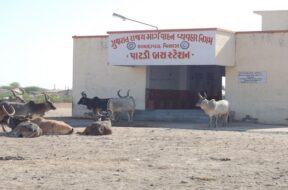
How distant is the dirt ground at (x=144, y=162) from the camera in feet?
38.7

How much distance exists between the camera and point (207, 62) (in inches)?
1171

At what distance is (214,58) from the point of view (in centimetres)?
2970

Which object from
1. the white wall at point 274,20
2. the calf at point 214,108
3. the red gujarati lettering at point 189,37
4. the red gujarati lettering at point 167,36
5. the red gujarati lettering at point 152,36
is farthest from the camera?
the white wall at point 274,20

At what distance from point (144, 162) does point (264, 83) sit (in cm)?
1711

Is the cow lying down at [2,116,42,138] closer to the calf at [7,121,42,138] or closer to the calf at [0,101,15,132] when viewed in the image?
the calf at [7,121,42,138]

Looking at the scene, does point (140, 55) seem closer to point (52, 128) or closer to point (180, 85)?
point (180, 85)

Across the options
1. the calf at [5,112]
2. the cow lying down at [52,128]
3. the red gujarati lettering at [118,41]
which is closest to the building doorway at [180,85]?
the red gujarati lettering at [118,41]

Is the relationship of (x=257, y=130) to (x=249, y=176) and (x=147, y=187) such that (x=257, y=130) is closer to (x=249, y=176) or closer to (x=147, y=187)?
(x=249, y=176)

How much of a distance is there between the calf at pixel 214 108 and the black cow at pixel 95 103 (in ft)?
17.3

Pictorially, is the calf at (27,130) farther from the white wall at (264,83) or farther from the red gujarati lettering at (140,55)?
the white wall at (264,83)

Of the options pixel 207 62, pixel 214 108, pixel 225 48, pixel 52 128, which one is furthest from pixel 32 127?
pixel 225 48

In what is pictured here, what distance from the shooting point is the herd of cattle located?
2133 centimetres

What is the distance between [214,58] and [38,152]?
14.7 metres

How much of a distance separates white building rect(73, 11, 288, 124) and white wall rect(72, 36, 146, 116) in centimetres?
5
